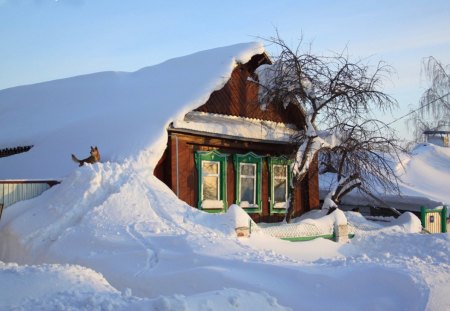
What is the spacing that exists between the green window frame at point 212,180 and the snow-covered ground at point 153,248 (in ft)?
6.06

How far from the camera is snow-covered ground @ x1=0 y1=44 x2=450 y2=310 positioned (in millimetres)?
5520

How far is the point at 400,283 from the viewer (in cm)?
593

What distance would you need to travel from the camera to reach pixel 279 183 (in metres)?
16.2

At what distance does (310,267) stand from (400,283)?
1.27 m

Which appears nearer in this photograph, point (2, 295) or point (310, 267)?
point (2, 295)

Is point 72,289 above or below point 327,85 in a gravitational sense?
below

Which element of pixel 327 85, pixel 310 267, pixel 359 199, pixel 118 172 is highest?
pixel 327 85

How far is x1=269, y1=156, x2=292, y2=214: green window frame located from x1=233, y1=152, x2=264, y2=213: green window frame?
57cm

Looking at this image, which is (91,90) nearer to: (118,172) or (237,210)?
(118,172)

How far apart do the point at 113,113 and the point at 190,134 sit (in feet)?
8.44

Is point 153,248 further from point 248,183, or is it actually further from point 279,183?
point 279,183

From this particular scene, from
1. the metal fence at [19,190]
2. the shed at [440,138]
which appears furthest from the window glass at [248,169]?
the shed at [440,138]

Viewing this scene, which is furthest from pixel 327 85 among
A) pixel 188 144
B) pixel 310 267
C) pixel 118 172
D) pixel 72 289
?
pixel 72 289

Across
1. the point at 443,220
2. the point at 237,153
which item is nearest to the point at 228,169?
the point at 237,153
